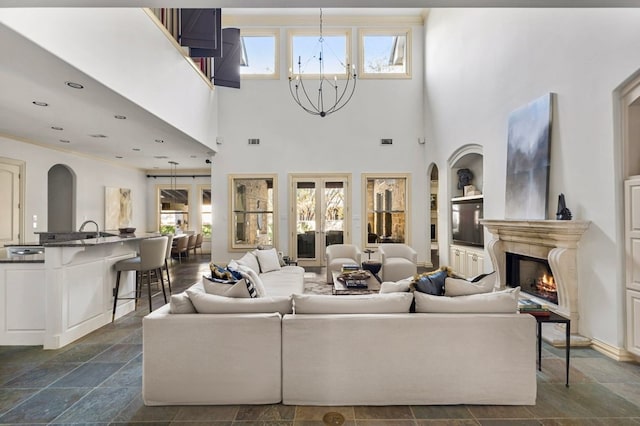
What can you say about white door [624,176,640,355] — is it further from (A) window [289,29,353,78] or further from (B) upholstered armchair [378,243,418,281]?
(A) window [289,29,353,78]

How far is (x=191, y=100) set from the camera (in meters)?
6.10

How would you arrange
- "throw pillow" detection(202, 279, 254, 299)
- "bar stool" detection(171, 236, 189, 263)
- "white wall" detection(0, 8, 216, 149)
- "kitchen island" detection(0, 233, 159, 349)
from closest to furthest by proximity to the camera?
"throw pillow" detection(202, 279, 254, 299) < "white wall" detection(0, 8, 216, 149) < "kitchen island" detection(0, 233, 159, 349) < "bar stool" detection(171, 236, 189, 263)

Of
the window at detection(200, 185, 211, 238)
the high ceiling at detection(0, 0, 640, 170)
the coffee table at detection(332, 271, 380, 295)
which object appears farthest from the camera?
the window at detection(200, 185, 211, 238)

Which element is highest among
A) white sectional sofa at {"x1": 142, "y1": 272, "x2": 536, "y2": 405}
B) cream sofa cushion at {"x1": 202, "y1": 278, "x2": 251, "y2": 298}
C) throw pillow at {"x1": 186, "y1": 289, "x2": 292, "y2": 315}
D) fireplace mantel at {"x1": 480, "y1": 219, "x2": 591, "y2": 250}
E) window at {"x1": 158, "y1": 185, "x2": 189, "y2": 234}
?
window at {"x1": 158, "y1": 185, "x2": 189, "y2": 234}

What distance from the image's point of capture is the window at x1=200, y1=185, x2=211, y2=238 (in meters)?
10.8

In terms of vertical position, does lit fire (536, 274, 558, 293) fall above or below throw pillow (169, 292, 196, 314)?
below

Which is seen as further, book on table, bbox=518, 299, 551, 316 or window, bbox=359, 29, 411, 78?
window, bbox=359, 29, 411, 78

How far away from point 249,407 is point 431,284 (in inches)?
62.1

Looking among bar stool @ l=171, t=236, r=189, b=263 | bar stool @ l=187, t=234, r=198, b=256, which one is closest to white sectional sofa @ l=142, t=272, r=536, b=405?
bar stool @ l=171, t=236, r=189, b=263

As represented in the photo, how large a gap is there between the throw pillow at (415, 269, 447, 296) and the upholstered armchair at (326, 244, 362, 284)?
3283mm

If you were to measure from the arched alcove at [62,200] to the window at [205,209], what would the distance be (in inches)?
142

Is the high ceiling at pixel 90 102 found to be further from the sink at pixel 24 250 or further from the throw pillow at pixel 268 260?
the throw pillow at pixel 268 260

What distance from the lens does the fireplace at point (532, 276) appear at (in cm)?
396

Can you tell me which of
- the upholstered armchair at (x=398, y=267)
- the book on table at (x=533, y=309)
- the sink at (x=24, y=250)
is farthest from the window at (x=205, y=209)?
the book on table at (x=533, y=309)
